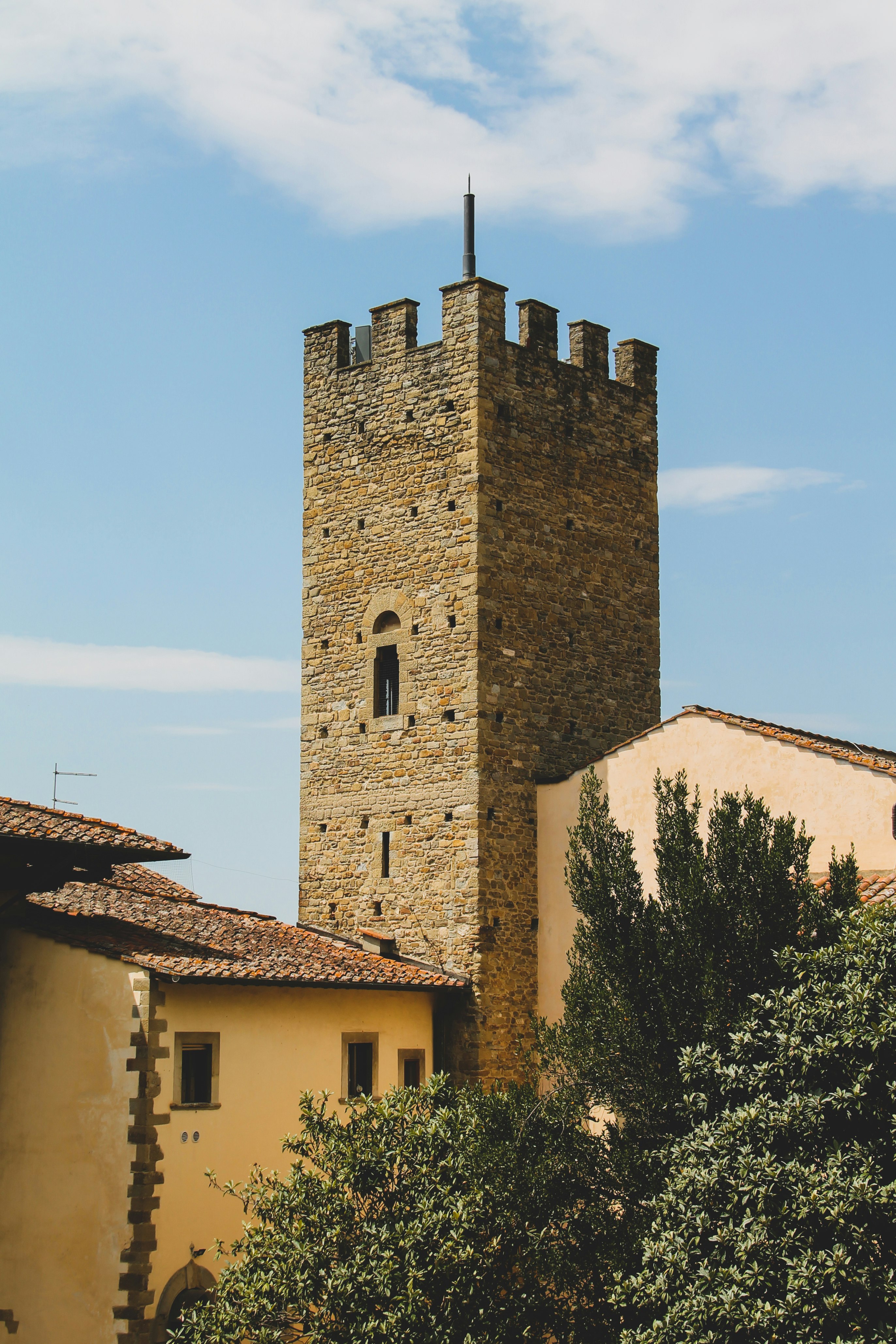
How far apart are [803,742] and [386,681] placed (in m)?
6.62

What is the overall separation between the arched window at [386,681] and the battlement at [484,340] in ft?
13.1

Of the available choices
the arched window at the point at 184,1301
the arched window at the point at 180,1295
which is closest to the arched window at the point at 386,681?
the arched window at the point at 180,1295

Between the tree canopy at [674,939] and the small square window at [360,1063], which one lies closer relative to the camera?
the tree canopy at [674,939]

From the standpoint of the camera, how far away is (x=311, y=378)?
24.1m

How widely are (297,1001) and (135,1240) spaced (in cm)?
350

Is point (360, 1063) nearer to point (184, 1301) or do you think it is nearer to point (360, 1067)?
point (360, 1067)

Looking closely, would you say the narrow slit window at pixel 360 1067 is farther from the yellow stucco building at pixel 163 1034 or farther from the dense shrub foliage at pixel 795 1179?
the dense shrub foliage at pixel 795 1179

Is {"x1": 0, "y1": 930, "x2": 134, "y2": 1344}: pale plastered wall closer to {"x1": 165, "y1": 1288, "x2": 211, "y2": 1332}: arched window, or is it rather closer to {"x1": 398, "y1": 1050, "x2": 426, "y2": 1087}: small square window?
{"x1": 165, "y1": 1288, "x2": 211, "y2": 1332}: arched window

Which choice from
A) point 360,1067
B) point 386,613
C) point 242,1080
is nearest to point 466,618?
point 386,613

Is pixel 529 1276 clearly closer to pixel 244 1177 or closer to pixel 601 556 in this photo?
pixel 244 1177

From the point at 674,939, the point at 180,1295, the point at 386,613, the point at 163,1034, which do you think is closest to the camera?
the point at 674,939

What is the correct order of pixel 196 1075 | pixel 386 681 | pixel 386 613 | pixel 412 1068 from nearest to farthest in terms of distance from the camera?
pixel 196 1075 < pixel 412 1068 < pixel 386 613 < pixel 386 681

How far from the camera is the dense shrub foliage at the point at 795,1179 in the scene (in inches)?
443

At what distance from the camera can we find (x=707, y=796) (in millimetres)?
19359
